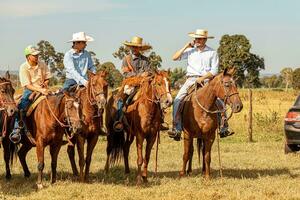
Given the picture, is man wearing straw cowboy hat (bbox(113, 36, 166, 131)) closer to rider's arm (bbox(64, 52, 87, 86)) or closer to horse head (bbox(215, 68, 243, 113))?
rider's arm (bbox(64, 52, 87, 86))

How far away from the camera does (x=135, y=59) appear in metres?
11.5

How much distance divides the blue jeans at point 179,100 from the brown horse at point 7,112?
3.46 m

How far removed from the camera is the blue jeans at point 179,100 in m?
11.2

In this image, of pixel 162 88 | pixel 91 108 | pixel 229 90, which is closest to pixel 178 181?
pixel 162 88

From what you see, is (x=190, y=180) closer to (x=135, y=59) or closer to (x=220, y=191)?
(x=220, y=191)

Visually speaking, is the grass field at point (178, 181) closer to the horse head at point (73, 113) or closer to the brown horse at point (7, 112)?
the brown horse at point (7, 112)

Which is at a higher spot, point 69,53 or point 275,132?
point 69,53

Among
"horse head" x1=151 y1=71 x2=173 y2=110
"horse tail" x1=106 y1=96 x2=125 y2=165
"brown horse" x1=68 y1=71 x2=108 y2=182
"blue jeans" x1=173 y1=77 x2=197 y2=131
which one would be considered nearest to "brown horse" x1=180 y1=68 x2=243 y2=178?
"blue jeans" x1=173 y1=77 x2=197 y2=131

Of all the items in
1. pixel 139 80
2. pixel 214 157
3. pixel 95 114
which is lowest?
pixel 214 157

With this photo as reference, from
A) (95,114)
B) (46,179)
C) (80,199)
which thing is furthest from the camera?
(46,179)

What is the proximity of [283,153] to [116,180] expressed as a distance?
6429mm

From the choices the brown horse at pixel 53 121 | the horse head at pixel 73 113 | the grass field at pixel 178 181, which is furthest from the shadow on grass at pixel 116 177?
the horse head at pixel 73 113

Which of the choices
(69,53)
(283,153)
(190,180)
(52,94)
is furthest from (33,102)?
(283,153)

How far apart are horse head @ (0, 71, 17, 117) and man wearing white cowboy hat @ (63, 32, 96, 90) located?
1611 millimetres
